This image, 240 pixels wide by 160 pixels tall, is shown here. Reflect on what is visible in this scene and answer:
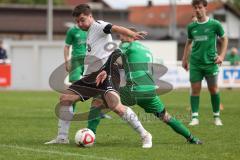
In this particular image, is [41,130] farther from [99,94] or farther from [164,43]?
[164,43]

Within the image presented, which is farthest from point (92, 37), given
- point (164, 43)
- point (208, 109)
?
point (164, 43)

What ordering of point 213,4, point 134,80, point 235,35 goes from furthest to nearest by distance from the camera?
point 235,35 < point 213,4 < point 134,80

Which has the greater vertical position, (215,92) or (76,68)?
(76,68)

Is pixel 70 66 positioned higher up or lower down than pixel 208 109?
higher up

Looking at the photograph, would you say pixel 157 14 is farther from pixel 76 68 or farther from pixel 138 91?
pixel 138 91

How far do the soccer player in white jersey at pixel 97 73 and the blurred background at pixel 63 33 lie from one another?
19.8 meters

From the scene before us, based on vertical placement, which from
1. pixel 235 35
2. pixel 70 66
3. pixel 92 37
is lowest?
pixel 235 35

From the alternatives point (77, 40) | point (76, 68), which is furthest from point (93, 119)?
point (77, 40)

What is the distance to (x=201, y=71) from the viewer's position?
1359 cm

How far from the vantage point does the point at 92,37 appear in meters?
9.99

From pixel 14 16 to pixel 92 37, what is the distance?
62975 millimetres

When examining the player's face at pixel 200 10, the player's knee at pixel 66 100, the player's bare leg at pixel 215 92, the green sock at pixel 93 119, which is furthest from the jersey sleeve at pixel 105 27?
the player's bare leg at pixel 215 92

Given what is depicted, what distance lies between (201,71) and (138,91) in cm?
283

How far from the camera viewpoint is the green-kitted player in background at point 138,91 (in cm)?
1030
